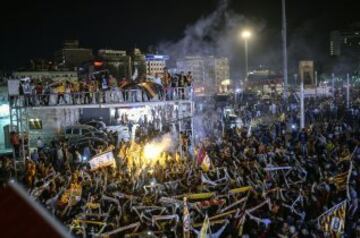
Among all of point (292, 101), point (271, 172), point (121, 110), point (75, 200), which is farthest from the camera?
point (292, 101)

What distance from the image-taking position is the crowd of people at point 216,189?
10461 millimetres

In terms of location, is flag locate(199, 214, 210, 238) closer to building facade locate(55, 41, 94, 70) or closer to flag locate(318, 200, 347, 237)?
flag locate(318, 200, 347, 237)

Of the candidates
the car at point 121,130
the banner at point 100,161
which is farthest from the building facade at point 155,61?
the banner at point 100,161

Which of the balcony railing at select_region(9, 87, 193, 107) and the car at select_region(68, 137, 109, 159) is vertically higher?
the balcony railing at select_region(9, 87, 193, 107)

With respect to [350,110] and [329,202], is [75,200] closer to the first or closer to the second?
[329,202]

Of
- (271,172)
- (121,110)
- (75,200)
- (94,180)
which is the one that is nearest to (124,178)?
(94,180)

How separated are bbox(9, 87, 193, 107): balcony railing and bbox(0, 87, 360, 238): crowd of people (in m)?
1.94

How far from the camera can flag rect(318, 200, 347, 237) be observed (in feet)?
33.4

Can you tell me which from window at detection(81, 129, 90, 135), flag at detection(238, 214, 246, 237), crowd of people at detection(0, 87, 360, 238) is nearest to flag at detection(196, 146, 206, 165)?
crowd of people at detection(0, 87, 360, 238)

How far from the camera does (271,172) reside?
14.1 meters

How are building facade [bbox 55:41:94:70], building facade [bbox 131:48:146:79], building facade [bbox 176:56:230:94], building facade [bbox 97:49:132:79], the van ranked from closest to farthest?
the van, building facade [bbox 55:41:94:70], building facade [bbox 97:49:132:79], building facade [bbox 131:48:146:79], building facade [bbox 176:56:230:94]

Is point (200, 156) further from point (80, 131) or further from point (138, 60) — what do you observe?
point (138, 60)

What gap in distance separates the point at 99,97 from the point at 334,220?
11184 mm

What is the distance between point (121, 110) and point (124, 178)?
1458 centimetres
